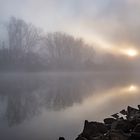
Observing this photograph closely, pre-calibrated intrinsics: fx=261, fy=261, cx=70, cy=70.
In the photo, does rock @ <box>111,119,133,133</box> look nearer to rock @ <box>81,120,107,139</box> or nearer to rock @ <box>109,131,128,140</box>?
rock @ <box>81,120,107,139</box>

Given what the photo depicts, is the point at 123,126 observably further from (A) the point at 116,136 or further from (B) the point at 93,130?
(A) the point at 116,136

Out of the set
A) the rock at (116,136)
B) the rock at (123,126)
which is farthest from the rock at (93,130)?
the rock at (116,136)

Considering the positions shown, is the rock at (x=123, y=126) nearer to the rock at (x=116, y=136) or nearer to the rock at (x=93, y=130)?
the rock at (x=93, y=130)

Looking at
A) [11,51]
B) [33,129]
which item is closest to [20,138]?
[33,129]

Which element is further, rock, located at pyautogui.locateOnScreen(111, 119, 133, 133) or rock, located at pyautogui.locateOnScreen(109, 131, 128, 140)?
rock, located at pyautogui.locateOnScreen(111, 119, 133, 133)

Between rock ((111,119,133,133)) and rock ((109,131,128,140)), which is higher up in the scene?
rock ((111,119,133,133))

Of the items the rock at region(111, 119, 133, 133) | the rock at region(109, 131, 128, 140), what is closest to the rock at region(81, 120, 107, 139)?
the rock at region(111, 119, 133, 133)

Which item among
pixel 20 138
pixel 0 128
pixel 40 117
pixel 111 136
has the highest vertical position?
pixel 40 117

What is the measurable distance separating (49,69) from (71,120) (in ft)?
307

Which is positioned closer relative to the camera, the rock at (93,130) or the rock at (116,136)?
the rock at (116,136)

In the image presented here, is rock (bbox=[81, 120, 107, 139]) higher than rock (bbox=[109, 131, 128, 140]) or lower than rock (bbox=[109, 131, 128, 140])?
higher

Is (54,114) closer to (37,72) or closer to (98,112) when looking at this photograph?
(98,112)

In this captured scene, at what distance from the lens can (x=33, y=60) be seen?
99.7 m

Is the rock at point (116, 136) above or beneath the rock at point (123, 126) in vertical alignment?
beneath
